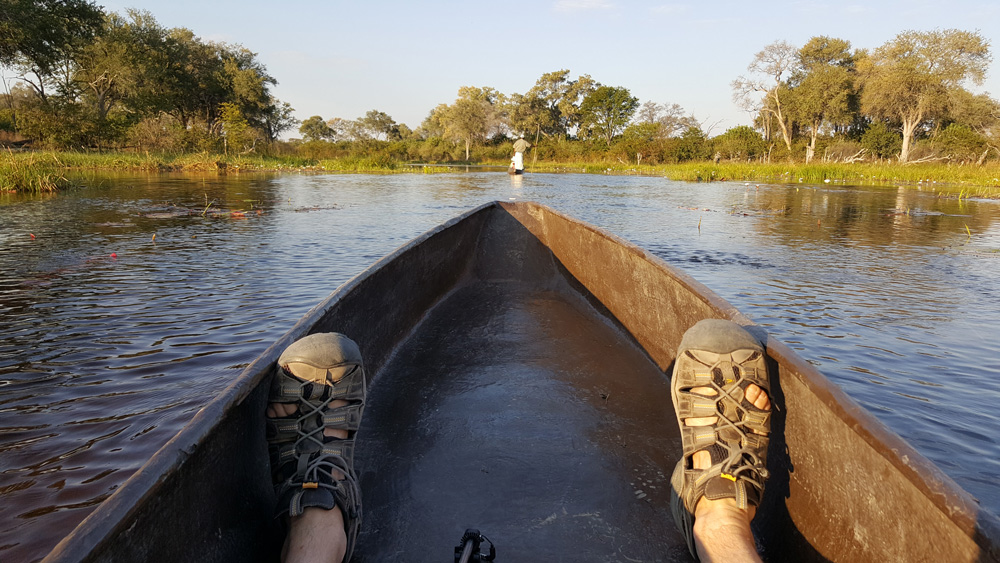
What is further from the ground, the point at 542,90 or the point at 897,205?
the point at 542,90

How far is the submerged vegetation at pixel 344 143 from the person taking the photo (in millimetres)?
24078

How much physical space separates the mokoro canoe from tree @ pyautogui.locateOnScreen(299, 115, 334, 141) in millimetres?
90356

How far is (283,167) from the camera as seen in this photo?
33.6 metres

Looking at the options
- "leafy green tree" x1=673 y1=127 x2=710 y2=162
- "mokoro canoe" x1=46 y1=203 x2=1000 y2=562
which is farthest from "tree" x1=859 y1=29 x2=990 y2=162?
"mokoro canoe" x1=46 y1=203 x2=1000 y2=562

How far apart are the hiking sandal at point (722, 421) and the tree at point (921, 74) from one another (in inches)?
1531

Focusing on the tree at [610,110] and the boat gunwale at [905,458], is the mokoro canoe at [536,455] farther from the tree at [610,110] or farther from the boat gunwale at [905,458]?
the tree at [610,110]

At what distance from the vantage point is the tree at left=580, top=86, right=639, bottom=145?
5984 cm

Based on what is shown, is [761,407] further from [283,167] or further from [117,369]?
[283,167]

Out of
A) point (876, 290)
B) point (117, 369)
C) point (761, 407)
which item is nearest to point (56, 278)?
point (117, 369)

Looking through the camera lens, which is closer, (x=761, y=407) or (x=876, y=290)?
(x=761, y=407)

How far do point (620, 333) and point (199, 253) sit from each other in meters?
5.91

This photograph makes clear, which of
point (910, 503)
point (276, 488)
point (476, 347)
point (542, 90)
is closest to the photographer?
point (910, 503)

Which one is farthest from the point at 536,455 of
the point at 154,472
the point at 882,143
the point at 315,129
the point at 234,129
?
the point at 315,129

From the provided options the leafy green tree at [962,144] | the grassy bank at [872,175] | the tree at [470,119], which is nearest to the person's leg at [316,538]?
the grassy bank at [872,175]
